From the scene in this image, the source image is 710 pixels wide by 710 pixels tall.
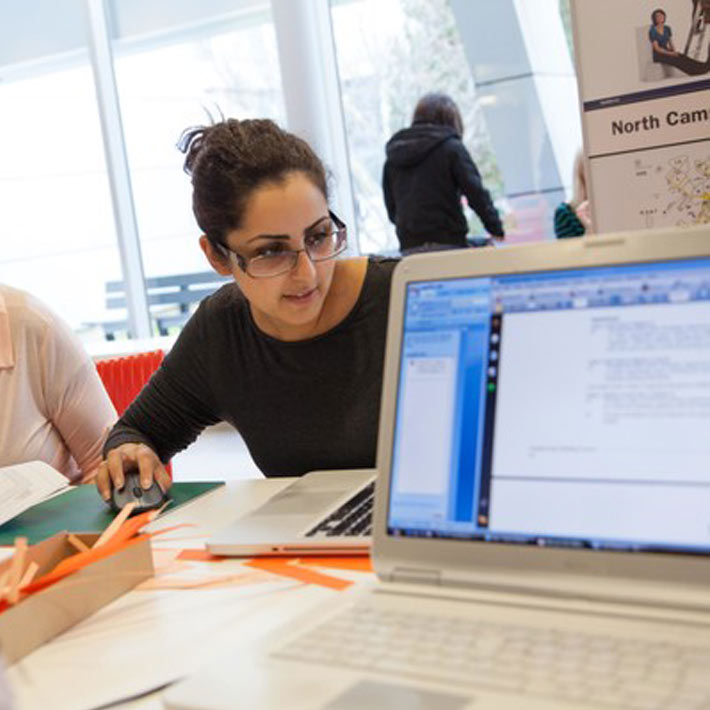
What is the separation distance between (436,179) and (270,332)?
3015mm

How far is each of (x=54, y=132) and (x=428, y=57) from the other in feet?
8.52

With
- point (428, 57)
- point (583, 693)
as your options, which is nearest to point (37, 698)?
point (583, 693)

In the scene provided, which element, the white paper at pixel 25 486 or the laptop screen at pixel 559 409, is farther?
the white paper at pixel 25 486

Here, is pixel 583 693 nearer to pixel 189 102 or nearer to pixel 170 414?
pixel 170 414

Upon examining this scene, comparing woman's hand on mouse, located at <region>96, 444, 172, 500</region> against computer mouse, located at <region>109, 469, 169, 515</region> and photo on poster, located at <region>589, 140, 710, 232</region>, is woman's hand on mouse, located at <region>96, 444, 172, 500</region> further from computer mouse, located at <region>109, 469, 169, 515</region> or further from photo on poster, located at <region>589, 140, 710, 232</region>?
photo on poster, located at <region>589, 140, 710, 232</region>

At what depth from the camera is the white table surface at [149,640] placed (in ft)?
2.98

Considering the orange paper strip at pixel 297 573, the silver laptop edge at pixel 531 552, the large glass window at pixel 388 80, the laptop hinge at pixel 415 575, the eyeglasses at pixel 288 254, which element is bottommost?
the orange paper strip at pixel 297 573

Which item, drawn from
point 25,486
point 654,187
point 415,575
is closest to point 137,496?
point 25,486

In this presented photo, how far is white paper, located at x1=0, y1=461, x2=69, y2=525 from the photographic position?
163 centimetres

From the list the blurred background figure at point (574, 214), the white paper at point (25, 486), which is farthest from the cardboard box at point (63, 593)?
the blurred background figure at point (574, 214)

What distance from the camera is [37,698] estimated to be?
35.9 inches

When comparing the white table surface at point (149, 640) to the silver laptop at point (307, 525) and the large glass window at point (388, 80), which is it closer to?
the silver laptop at point (307, 525)

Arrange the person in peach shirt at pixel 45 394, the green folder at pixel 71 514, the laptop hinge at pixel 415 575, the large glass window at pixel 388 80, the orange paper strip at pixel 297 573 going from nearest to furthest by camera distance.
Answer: the laptop hinge at pixel 415 575 → the orange paper strip at pixel 297 573 → the green folder at pixel 71 514 → the person in peach shirt at pixel 45 394 → the large glass window at pixel 388 80

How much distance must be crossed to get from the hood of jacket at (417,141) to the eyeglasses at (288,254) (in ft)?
10.2
